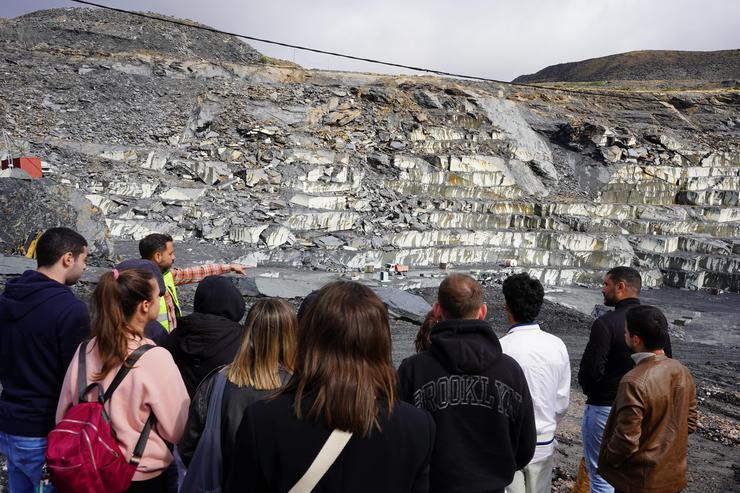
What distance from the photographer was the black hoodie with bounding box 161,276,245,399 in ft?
9.43

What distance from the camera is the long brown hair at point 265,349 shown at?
7.77 feet

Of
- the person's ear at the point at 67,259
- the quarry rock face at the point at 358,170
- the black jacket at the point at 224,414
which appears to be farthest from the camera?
the quarry rock face at the point at 358,170

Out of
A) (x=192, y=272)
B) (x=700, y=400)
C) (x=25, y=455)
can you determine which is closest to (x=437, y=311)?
(x=25, y=455)

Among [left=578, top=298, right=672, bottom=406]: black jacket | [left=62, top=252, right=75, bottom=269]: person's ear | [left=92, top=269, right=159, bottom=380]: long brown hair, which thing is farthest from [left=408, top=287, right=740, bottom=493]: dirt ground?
[left=62, top=252, right=75, bottom=269]: person's ear

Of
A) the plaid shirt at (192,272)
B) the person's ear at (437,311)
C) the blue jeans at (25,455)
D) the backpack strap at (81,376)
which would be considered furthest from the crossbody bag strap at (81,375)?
the plaid shirt at (192,272)

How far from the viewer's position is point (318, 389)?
180cm

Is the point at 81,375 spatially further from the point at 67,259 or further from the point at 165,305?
the point at 165,305

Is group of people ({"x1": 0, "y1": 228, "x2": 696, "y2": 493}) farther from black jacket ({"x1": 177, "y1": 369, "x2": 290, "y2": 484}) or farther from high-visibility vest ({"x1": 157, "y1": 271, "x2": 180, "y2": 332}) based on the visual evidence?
high-visibility vest ({"x1": 157, "y1": 271, "x2": 180, "y2": 332})

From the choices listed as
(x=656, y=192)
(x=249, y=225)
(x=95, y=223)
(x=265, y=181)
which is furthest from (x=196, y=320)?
(x=656, y=192)

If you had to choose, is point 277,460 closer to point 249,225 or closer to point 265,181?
point 249,225

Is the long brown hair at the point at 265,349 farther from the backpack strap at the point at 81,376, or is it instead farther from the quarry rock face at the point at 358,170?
the quarry rock face at the point at 358,170

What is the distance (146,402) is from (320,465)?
1.14 m

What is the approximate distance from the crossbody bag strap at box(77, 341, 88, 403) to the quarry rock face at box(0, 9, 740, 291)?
11.1 meters

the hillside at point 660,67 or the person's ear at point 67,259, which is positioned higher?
the hillside at point 660,67
